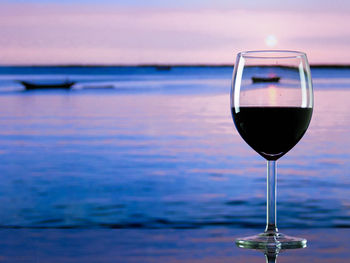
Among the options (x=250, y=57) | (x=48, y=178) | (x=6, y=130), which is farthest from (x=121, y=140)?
(x=250, y=57)

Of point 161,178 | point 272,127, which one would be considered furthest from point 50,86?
point 272,127

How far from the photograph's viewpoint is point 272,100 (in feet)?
4.44

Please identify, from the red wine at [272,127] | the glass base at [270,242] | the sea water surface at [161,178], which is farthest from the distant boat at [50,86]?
the glass base at [270,242]

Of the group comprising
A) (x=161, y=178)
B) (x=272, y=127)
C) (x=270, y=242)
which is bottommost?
(x=270, y=242)

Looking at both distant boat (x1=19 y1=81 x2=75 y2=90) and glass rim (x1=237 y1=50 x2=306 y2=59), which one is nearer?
glass rim (x1=237 y1=50 x2=306 y2=59)

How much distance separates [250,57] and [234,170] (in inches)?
192

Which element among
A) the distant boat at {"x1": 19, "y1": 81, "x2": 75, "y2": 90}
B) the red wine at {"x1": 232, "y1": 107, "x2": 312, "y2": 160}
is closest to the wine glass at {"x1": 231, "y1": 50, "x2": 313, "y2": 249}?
the red wine at {"x1": 232, "y1": 107, "x2": 312, "y2": 160}

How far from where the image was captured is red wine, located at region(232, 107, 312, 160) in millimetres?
1383

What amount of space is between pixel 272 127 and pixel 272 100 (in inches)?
2.8

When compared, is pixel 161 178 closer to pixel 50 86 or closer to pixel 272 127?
pixel 272 127

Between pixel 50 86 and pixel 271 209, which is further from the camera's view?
pixel 50 86

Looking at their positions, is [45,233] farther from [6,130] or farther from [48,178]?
[6,130]

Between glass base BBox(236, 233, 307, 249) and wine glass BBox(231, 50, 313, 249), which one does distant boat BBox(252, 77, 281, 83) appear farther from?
glass base BBox(236, 233, 307, 249)

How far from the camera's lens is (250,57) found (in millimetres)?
1390
